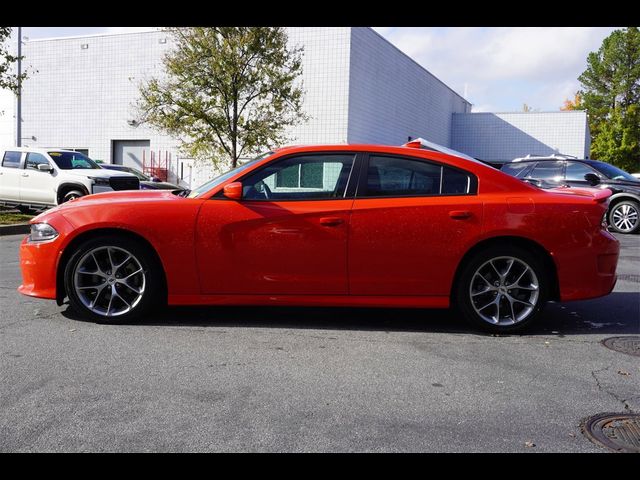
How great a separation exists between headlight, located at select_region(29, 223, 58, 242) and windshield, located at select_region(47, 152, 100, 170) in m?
9.91

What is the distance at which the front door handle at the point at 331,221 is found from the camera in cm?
474

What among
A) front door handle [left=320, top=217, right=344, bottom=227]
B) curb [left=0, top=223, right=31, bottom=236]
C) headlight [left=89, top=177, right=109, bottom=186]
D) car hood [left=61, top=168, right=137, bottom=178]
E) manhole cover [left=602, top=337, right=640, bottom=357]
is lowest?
manhole cover [left=602, top=337, right=640, bottom=357]

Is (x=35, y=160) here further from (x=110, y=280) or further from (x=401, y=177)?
(x=401, y=177)

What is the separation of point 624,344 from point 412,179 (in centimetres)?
212

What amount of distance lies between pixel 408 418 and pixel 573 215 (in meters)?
2.58

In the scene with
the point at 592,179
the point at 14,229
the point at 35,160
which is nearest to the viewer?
the point at 14,229

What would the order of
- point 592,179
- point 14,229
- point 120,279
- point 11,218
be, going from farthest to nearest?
point 592,179, point 11,218, point 14,229, point 120,279

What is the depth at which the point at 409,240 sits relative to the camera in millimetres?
4770

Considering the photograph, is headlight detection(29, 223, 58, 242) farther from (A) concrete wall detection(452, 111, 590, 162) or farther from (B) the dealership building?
(A) concrete wall detection(452, 111, 590, 162)

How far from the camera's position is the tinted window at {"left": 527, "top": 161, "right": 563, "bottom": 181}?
13781 mm

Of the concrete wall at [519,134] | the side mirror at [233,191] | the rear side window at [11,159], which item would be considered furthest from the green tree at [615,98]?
the side mirror at [233,191]

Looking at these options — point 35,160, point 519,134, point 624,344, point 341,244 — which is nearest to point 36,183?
point 35,160

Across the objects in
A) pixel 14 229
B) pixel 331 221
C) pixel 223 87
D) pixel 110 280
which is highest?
pixel 223 87

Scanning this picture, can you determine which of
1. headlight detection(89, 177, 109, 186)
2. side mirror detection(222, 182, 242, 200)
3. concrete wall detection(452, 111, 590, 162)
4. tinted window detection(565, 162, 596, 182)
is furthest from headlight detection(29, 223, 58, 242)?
concrete wall detection(452, 111, 590, 162)
